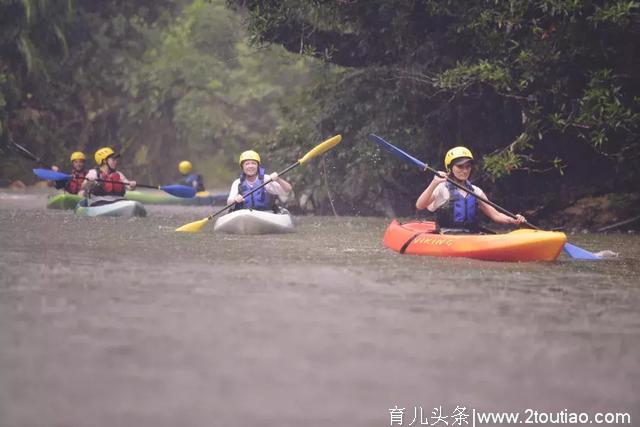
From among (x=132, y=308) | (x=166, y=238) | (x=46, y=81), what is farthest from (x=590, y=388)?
(x=46, y=81)

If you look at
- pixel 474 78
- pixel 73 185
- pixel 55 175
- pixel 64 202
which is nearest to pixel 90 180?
pixel 55 175

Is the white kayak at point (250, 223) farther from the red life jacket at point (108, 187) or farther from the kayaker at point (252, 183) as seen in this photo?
the red life jacket at point (108, 187)

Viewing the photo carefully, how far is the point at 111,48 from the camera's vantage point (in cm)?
3462

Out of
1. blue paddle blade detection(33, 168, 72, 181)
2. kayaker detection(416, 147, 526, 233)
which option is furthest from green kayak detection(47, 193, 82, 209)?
kayaker detection(416, 147, 526, 233)

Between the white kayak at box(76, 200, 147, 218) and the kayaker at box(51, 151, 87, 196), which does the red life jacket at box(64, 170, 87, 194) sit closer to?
the kayaker at box(51, 151, 87, 196)

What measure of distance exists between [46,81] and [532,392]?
1067 inches

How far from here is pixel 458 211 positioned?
10.9 m

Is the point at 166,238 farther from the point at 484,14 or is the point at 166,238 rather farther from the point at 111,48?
the point at 111,48

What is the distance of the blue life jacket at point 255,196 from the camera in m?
14.1

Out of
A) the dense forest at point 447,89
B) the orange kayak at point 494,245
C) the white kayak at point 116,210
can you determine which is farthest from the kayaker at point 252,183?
the orange kayak at point 494,245

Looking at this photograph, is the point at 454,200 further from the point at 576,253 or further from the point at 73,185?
the point at 73,185

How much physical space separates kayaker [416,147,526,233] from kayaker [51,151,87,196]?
27.5 feet

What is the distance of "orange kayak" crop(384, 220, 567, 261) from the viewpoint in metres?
9.88

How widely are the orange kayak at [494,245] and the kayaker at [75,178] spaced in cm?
861
